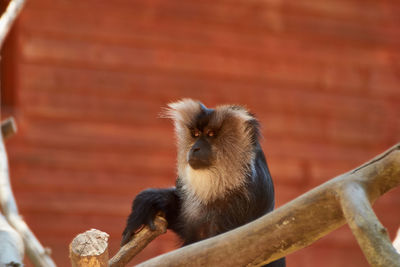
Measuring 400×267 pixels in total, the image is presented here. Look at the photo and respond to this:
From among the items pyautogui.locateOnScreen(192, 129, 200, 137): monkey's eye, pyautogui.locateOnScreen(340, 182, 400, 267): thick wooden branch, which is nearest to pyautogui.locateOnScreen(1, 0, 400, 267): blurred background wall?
pyautogui.locateOnScreen(192, 129, 200, 137): monkey's eye

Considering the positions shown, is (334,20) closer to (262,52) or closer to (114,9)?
(262,52)

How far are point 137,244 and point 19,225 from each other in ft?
3.38

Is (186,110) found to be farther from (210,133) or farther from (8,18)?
(8,18)

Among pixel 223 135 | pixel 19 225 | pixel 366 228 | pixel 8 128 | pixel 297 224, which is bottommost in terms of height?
pixel 366 228

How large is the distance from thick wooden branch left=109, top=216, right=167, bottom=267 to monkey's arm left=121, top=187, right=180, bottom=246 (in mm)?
37

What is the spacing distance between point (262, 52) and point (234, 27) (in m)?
0.45

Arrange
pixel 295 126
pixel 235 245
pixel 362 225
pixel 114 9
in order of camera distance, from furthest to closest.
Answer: pixel 295 126, pixel 114 9, pixel 235 245, pixel 362 225

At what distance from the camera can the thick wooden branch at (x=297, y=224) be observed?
2.78 metres

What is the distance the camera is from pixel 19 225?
4.54 meters

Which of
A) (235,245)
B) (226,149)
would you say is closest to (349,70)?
(226,149)

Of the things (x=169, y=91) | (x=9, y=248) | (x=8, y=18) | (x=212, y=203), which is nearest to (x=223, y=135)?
(x=212, y=203)

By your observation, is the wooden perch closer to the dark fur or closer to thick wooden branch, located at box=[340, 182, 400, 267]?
the dark fur

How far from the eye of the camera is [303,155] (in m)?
9.59

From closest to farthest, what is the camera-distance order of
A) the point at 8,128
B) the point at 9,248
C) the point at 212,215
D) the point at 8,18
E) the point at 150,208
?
the point at 9,248 < the point at 150,208 < the point at 212,215 < the point at 8,18 < the point at 8,128
